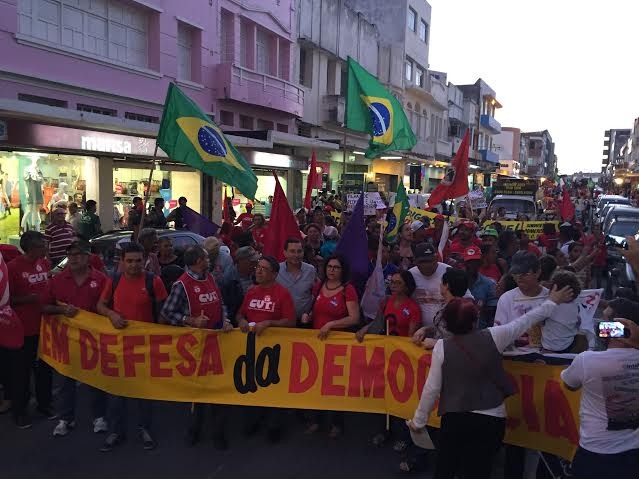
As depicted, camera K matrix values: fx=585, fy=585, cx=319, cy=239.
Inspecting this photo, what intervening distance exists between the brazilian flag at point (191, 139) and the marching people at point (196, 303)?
6.06 ft

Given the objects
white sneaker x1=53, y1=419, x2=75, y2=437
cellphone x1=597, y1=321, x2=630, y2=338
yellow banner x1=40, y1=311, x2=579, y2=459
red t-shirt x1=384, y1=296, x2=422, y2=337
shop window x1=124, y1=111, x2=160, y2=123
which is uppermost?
shop window x1=124, y1=111, x2=160, y2=123

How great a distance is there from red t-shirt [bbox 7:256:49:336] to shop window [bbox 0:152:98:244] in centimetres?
803

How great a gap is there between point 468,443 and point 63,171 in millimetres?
12910

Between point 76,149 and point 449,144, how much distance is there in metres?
39.5

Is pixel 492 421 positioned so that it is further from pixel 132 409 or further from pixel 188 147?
pixel 188 147

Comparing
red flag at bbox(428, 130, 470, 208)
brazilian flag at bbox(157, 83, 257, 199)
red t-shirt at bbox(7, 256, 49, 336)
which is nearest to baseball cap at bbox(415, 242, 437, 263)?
brazilian flag at bbox(157, 83, 257, 199)

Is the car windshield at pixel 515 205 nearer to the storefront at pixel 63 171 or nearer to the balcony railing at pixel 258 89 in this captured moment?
the balcony railing at pixel 258 89

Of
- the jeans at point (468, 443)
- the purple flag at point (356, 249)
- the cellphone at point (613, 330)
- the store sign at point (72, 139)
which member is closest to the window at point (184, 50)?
the store sign at point (72, 139)

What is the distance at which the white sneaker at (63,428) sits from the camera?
541cm

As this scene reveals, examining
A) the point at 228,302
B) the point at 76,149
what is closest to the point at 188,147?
the point at 228,302

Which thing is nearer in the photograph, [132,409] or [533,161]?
[132,409]

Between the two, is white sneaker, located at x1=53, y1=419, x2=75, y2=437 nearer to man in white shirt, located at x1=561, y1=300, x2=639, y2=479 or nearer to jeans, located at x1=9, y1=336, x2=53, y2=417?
jeans, located at x1=9, y1=336, x2=53, y2=417

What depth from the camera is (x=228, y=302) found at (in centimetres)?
600

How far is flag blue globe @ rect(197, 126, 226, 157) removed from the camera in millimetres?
6918
